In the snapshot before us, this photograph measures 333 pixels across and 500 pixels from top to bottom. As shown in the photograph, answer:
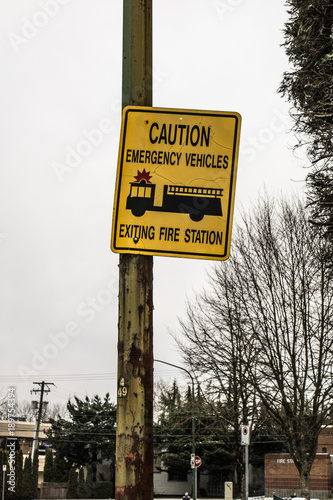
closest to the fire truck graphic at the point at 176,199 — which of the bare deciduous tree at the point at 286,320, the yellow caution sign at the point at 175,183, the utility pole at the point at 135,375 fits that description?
the yellow caution sign at the point at 175,183

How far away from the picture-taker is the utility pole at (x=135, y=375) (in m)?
2.99

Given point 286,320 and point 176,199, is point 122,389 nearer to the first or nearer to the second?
point 176,199

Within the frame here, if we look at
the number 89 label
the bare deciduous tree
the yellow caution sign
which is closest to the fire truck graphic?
the yellow caution sign

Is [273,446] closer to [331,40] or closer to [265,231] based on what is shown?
[265,231]

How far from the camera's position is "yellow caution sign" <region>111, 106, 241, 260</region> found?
3.36m

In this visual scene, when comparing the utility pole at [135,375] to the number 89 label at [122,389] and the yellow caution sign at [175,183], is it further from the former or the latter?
the yellow caution sign at [175,183]

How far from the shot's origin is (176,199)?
3363 millimetres

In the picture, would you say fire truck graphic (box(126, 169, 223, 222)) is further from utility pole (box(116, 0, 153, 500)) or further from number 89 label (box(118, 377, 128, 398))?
number 89 label (box(118, 377, 128, 398))

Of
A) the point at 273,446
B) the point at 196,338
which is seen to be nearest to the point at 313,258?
the point at 196,338

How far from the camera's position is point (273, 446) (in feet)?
174

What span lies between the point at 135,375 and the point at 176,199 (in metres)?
0.92

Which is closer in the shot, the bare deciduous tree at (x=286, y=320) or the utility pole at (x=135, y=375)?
the utility pole at (x=135, y=375)

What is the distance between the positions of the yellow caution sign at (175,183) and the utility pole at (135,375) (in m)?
0.14

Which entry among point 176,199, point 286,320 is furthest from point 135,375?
point 286,320
